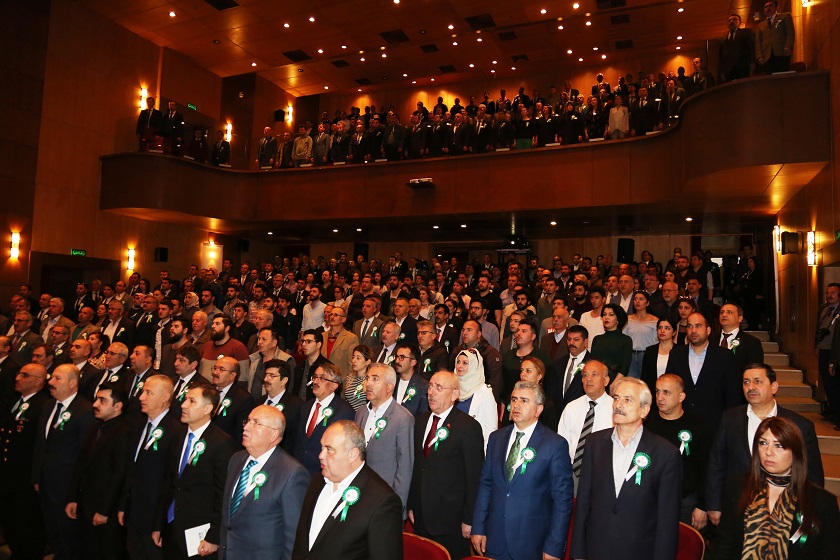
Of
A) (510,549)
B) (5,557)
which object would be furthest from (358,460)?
(5,557)

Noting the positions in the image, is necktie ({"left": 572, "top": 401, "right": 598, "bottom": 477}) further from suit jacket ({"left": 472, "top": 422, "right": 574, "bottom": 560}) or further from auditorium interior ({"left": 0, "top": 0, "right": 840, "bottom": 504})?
auditorium interior ({"left": 0, "top": 0, "right": 840, "bottom": 504})

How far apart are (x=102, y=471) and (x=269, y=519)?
1.69 m

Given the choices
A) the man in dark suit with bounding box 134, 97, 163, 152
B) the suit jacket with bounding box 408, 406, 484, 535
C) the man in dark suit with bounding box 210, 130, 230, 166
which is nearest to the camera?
the suit jacket with bounding box 408, 406, 484, 535

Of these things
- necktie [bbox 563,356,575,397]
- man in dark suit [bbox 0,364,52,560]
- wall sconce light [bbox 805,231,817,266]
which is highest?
wall sconce light [bbox 805,231,817,266]

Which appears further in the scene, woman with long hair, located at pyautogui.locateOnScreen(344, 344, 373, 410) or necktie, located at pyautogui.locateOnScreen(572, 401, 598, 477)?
woman with long hair, located at pyautogui.locateOnScreen(344, 344, 373, 410)

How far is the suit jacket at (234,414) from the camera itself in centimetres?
448

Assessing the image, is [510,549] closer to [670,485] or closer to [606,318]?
[670,485]

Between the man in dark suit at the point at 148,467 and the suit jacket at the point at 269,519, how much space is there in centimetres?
87

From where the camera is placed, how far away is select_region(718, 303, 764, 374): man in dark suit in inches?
193

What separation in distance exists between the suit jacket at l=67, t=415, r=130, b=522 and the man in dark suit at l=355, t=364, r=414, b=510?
1593 mm

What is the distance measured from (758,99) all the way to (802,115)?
1.67 ft

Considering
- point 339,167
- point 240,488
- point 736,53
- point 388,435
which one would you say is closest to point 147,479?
point 240,488

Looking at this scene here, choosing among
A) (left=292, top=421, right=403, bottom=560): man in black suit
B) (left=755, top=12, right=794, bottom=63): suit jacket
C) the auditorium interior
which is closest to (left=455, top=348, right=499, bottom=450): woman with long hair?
(left=292, top=421, right=403, bottom=560): man in black suit

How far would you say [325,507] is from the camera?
2.65m
